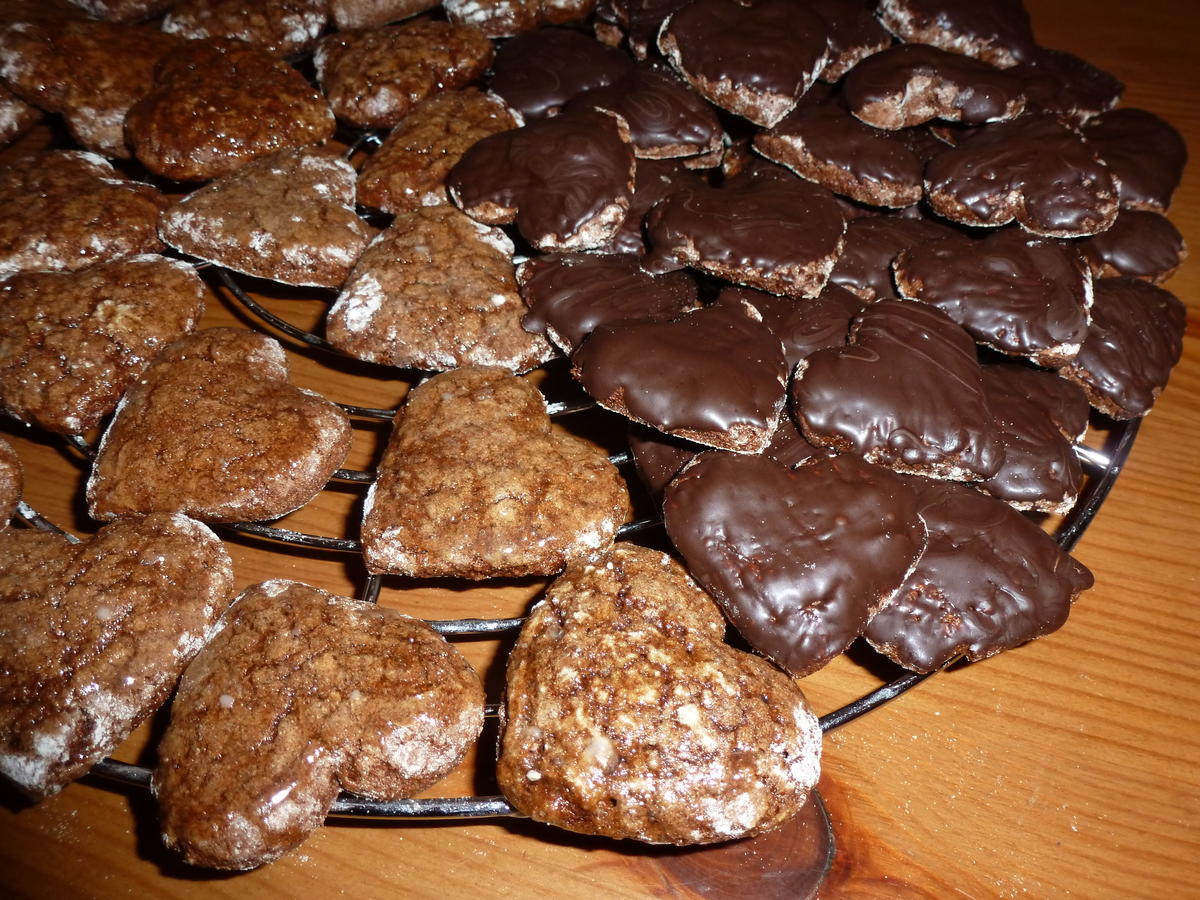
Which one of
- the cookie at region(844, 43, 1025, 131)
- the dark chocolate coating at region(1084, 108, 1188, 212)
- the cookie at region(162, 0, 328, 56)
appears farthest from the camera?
the cookie at region(162, 0, 328, 56)

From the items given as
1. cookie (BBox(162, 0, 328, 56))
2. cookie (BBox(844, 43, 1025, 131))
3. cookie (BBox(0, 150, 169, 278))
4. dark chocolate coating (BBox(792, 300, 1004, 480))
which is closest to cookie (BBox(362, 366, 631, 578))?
dark chocolate coating (BBox(792, 300, 1004, 480))

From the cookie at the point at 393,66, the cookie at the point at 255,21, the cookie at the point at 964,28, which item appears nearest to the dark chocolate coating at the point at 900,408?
the cookie at the point at 964,28

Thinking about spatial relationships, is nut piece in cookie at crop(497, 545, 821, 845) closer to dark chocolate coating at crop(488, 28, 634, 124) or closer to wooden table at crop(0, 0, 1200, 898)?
wooden table at crop(0, 0, 1200, 898)

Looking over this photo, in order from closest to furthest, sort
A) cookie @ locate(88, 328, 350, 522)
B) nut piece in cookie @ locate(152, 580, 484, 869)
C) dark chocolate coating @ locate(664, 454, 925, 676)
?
nut piece in cookie @ locate(152, 580, 484, 869) → dark chocolate coating @ locate(664, 454, 925, 676) → cookie @ locate(88, 328, 350, 522)

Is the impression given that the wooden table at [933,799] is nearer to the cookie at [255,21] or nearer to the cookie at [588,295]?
the cookie at [588,295]

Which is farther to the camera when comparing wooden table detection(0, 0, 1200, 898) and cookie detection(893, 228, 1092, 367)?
cookie detection(893, 228, 1092, 367)

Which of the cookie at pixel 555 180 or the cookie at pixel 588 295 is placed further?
the cookie at pixel 555 180
